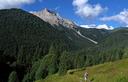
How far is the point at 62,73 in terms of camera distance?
389 ft

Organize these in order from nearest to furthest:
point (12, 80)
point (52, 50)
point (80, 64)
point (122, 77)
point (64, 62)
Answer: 1. point (122, 77)
2. point (64, 62)
3. point (12, 80)
4. point (52, 50)
5. point (80, 64)

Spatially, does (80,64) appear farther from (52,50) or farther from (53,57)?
(53,57)

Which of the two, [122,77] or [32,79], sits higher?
[122,77]

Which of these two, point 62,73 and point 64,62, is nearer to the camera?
point 62,73

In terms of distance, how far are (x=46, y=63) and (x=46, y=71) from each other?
5800mm

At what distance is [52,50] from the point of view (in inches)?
6713

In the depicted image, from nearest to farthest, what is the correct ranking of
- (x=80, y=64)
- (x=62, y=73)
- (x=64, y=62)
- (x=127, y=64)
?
(x=127, y=64) < (x=62, y=73) < (x=64, y=62) < (x=80, y=64)

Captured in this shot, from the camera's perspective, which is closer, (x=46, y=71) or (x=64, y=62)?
(x=64, y=62)

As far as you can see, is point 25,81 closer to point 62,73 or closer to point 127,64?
point 62,73

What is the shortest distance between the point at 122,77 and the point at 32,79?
138 metres

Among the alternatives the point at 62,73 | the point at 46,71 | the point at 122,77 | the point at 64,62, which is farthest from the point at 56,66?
the point at 122,77

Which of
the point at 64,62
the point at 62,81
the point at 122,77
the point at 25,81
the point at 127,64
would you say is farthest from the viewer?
the point at 25,81

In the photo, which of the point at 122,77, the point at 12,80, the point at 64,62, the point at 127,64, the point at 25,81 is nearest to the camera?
the point at 122,77

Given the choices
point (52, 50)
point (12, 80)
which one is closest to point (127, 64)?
point (12, 80)
